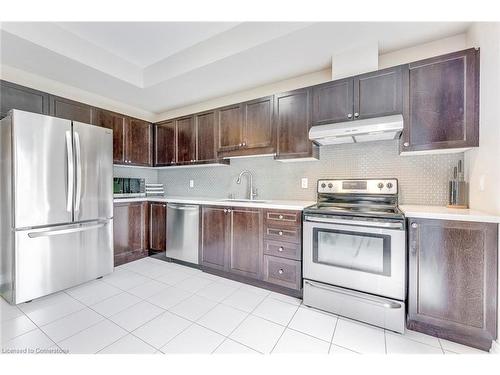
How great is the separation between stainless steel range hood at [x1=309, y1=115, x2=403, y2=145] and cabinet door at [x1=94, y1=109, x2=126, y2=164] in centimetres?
271

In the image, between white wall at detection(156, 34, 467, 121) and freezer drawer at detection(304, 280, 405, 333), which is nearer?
freezer drawer at detection(304, 280, 405, 333)

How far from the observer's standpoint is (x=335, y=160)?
8.39ft

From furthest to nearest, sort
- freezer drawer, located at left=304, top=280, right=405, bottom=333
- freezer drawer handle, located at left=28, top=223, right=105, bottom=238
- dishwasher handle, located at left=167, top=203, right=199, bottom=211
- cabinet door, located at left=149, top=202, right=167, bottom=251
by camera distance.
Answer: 1. cabinet door, located at left=149, top=202, right=167, bottom=251
2. dishwasher handle, located at left=167, top=203, right=199, bottom=211
3. freezer drawer handle, located at left=28, top=223, right=105, bottom=238
4. freezer drawer, located at left=304, top=280, right=405, bottom=333

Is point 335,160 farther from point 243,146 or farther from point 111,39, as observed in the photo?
point 111,39

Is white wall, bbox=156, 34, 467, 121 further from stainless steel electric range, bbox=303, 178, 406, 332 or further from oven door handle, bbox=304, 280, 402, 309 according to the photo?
oven door handle, bbox=304, 280, 402, 309

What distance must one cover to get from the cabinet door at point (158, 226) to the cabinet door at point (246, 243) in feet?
3.99

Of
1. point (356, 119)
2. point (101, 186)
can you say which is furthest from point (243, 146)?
point (101, 186)

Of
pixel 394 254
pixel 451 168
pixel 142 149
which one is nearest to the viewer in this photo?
pixel 394 254

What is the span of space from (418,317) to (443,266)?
43cm

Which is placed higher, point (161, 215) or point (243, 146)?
point (243, 146)

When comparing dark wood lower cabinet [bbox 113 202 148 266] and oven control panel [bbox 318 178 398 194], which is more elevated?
oven control panel [bbox 318 178 398 194]

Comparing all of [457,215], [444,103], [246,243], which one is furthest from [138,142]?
[457,215]

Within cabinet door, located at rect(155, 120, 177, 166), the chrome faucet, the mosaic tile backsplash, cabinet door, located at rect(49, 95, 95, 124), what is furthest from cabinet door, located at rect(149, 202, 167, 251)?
cabinet door, located at rect(49, 95, 95, 124)

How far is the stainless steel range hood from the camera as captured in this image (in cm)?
192
